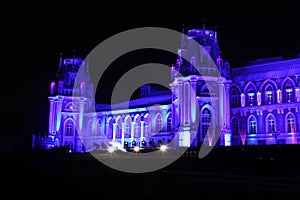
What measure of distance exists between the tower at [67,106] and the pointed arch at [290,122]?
48.7 m

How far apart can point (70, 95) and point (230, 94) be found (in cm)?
4077

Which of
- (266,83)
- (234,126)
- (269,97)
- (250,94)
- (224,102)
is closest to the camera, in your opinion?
(269,97)

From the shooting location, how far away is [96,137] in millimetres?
Result: 90688

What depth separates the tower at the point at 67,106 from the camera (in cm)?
8694

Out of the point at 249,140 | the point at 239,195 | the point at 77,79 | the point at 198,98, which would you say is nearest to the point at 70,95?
the point at 77,79

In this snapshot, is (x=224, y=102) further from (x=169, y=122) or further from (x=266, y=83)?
(x=169, y=122)

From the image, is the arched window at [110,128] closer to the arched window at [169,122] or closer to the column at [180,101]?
the arched window at [169,122]

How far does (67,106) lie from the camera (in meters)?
89.8

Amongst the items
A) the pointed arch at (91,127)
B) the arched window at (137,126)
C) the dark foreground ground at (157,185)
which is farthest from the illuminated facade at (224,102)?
the dark foreground ground at (157,185)

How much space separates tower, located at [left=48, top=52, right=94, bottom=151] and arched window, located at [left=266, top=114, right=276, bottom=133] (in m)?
45.6

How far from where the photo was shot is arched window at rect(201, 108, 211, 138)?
6247cm

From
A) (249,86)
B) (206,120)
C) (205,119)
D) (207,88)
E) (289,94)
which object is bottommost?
(206,120)

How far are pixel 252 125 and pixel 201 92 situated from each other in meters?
10.9

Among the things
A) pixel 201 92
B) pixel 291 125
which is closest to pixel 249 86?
pixel 201 92
